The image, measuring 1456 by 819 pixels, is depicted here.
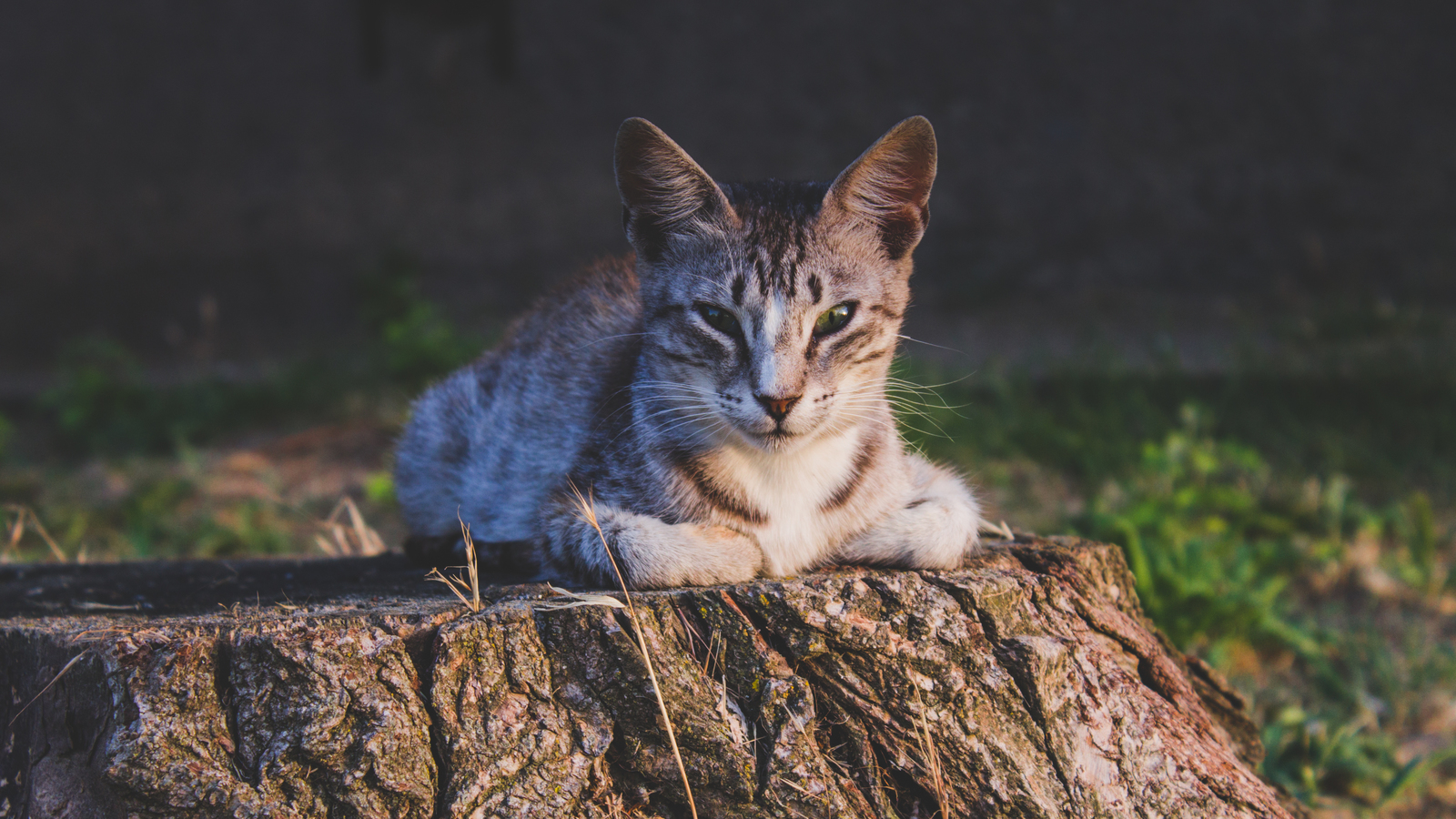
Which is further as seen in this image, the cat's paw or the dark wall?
the dark wall

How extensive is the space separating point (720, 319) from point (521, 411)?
94 centimetres

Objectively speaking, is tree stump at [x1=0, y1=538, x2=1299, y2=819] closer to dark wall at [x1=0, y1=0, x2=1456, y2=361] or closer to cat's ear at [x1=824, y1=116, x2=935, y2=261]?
cat's ear at [x1=824, y1=116, x2=935, y2=261]

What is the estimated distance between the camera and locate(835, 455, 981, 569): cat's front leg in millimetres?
2016

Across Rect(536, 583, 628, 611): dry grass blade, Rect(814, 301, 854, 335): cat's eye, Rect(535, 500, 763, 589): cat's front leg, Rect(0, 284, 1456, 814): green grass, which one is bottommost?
Rect(0, 284, 1456, 814): green grass

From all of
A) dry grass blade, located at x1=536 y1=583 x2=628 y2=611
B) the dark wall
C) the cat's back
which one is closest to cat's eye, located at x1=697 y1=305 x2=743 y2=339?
the cat's back

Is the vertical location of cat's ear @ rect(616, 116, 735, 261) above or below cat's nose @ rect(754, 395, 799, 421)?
above

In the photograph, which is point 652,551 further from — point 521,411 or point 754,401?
point 521,411

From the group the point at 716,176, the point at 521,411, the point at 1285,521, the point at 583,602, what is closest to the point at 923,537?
the point at 583,602

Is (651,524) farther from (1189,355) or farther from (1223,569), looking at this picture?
(1189,355)

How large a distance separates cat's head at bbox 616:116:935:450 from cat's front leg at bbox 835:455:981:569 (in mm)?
243

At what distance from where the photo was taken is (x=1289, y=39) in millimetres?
7320

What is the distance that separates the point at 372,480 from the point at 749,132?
4417 mm

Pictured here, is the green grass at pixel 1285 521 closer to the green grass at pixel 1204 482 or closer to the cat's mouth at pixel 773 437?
the green grass at pixel 1204 482

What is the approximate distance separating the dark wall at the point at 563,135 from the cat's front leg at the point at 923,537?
576 cm
